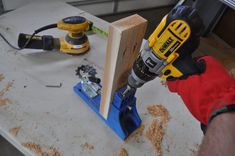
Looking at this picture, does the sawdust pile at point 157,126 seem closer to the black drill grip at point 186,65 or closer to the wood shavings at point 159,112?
the wood shavings at point 159,112

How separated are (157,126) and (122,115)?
0.41 ft

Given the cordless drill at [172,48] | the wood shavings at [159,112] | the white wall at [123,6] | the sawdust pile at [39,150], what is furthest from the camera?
the white wall at [123,6]

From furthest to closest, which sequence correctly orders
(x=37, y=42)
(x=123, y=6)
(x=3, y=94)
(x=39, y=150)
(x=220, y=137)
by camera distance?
1. (x=123, y=6)
2. (x=37, y=42)
3. (x=3, y=94)
4. (x=39, y=150)
5. (x=220, y=137)

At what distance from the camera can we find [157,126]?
0.71 m

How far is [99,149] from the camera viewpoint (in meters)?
0.62

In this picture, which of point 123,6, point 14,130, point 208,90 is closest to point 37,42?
point 14,130

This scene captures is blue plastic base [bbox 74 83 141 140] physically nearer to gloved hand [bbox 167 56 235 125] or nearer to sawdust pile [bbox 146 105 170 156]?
sawdust pile [bbox 146 105 170 156]

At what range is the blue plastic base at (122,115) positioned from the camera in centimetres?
64

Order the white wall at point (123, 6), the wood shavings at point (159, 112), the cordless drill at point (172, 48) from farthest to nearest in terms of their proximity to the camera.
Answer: the white wall at point (123, 6) < the wood shavings at point (159, 112) < the cordless drill at point (172, 48)

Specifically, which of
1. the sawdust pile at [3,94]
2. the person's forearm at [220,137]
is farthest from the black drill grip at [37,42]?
the person's forearm at [220,137]

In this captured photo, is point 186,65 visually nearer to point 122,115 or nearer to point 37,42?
point 122,115

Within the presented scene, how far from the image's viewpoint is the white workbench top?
631mm

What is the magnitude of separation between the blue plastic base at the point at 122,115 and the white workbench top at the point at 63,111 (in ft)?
0.07

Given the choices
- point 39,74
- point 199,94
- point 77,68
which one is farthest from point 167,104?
point 39,74
